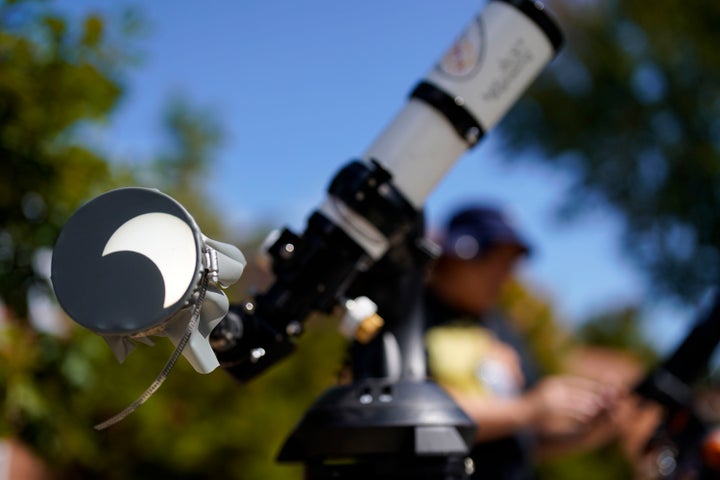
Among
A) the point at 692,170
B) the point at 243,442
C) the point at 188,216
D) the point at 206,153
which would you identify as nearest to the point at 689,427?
the point at 188,216

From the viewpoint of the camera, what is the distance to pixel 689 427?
2059 millimetres

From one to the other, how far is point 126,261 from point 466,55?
83cm

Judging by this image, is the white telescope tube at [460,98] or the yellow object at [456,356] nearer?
the white telescope tube at [460,98]

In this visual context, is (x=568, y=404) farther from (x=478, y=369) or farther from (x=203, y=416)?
(x=203, y=416)

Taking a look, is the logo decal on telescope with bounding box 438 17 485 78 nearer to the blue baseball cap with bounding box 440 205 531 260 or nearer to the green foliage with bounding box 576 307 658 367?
the blue baseball cap with bounding box 440 205 531 260

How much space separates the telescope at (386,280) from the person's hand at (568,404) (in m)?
0.71

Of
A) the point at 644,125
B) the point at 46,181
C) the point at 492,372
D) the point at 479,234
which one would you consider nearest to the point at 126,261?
the point at 46,181

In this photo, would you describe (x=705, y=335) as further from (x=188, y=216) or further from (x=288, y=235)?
(x=188, y=216)

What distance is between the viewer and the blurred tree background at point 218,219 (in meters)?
2.01

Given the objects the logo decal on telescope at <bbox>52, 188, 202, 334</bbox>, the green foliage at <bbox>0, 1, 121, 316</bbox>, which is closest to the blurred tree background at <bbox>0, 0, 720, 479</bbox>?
the green foliage at <bbox>0, 1, 121, 316</bbox>

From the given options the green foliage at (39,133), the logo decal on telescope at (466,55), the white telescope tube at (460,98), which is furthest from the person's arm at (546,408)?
the green foliage at (39,133)

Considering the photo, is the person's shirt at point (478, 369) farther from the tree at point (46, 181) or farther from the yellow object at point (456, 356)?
the tree at point (46, 181)

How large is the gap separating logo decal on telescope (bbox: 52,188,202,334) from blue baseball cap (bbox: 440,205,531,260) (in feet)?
5.10

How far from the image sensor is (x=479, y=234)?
2.54m
